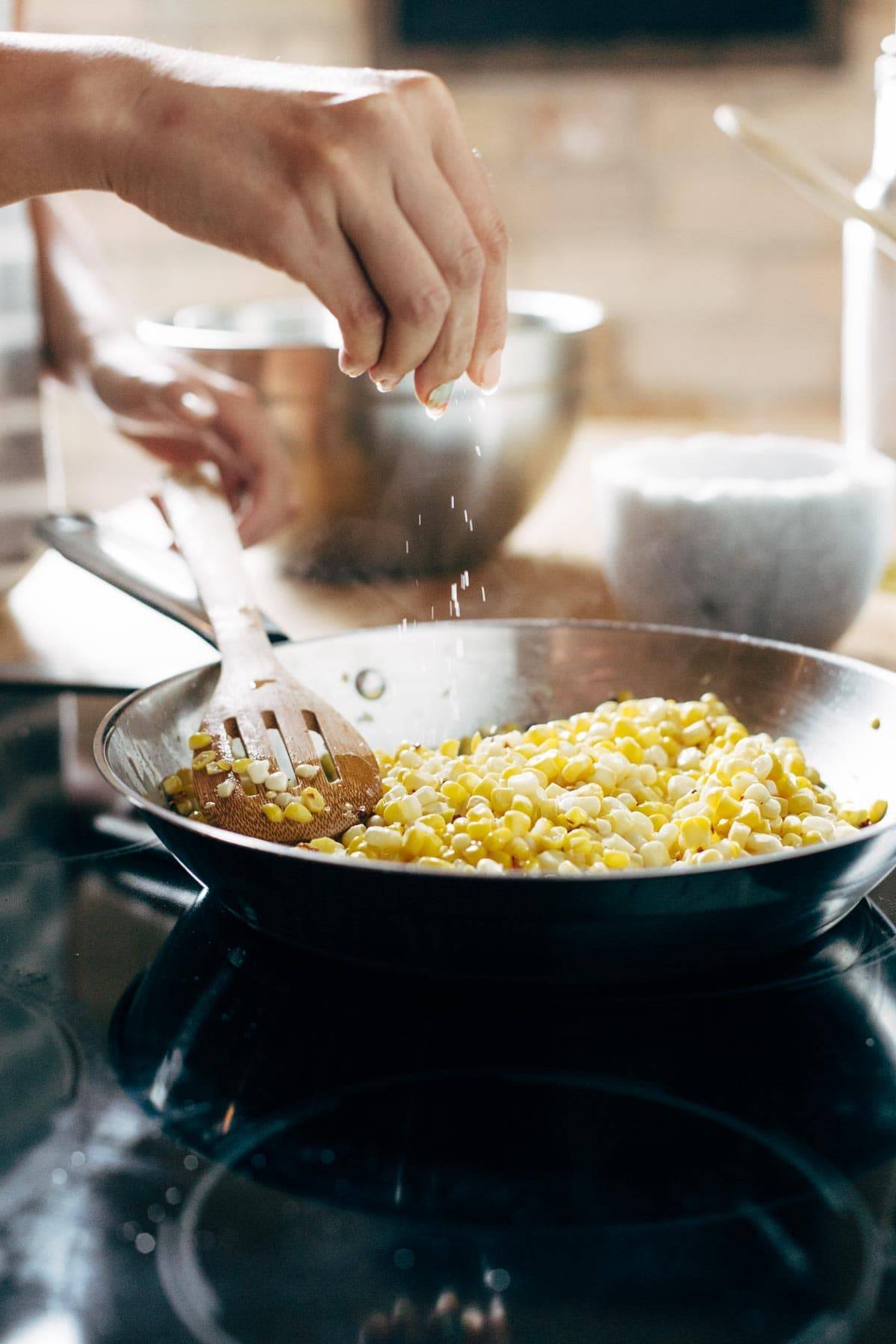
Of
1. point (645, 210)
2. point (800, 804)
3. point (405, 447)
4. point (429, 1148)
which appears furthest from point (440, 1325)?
point (645, 210)

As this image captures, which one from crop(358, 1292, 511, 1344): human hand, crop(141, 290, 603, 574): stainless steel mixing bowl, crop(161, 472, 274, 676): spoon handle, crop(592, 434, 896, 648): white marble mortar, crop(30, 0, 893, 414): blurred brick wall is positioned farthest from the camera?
crop(30, 0, 893, 414): blurred brick wall

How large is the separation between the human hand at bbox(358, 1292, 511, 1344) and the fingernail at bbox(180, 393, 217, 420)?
98 centimetres

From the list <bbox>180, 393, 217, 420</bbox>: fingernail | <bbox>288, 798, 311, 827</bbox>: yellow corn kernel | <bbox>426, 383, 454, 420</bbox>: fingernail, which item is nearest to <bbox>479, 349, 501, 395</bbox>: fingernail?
<bbox>426, 383, 454, 420</bbox>: fingernail

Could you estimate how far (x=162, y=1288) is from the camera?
0.41 meters

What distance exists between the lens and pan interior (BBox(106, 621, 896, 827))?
87 cm

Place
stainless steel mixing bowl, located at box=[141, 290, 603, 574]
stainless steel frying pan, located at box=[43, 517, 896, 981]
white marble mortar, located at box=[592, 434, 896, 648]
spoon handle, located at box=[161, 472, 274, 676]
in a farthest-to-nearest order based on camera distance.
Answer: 1. stainless steel mixing bowl, located at box=[141, 290, 603, 574]
2. white marble mortar, located at box=[592, 434, 896, 648]
3. spoon handle, located at box=[161, 472, 274, 676]
4. stainless steel frying pan, located at box=[43, 517, 896, 981]

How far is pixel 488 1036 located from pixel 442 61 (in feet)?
9.86

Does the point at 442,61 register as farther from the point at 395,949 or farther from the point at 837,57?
the point at 395,949

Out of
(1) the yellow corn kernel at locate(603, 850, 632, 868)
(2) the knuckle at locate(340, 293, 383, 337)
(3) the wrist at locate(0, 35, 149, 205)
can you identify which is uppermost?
(3) the wrist at locate(0, 35, 149, 205)

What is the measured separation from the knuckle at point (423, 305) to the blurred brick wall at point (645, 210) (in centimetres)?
271

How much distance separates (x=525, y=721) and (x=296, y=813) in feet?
0.87

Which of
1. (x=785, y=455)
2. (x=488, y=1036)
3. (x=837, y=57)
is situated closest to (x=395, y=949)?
(x=488, y=1036)

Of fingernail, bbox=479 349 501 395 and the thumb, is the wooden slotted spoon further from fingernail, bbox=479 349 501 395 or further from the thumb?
the thumb

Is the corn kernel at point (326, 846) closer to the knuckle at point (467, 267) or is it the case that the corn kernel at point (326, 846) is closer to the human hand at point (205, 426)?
the knuckle at point (467, 267)
